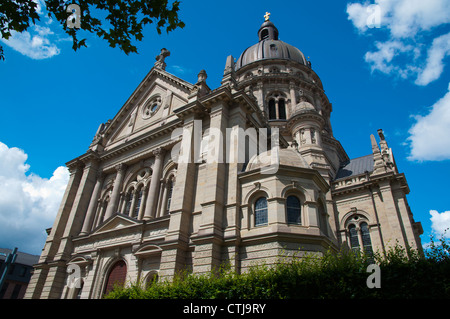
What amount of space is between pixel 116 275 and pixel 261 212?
11.1 meters

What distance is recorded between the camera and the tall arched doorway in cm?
1986

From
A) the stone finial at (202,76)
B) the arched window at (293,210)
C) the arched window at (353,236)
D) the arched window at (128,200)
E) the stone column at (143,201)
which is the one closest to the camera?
the arched window at (293,210)

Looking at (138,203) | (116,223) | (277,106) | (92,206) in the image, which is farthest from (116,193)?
(277,106)

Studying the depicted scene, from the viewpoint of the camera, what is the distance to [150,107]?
29.2 m

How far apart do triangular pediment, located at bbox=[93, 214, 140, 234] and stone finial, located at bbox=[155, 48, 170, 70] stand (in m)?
15.5

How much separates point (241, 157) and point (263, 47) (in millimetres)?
37644

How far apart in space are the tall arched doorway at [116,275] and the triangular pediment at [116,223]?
251 centimetres

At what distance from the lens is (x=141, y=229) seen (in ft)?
66.2

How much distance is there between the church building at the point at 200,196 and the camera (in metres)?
16.4

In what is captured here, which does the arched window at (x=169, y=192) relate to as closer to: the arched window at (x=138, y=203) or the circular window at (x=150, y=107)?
the arched window at (x=138, y=203)

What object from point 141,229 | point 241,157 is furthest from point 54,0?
point 141,229

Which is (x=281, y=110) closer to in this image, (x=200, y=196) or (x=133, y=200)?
(x=133, y=200)

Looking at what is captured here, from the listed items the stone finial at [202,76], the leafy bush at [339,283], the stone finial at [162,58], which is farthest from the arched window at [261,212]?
the stone finial at [162,58]
